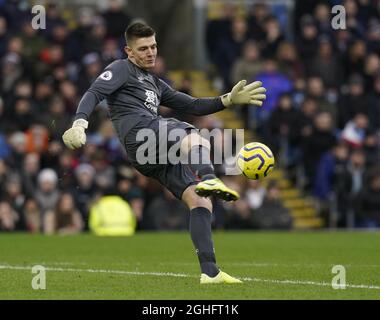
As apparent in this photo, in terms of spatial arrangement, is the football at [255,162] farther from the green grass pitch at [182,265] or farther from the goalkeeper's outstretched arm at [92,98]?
the goalkeeper's outstretched arm at [92,98]

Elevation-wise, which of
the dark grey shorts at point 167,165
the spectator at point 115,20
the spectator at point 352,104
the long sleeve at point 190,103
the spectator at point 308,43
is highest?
the spectator at point 115,20

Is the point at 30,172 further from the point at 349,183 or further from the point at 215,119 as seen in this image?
the point at 349,183

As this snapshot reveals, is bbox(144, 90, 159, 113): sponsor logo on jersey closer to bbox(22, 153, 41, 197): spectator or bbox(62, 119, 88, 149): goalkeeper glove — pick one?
bbox(62, 119, 88, 149): goalkeeper glove

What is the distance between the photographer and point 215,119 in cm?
2467

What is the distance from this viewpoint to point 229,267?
12.9m

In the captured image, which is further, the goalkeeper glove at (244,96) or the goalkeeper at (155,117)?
the goalkeeper glove at (244,96)

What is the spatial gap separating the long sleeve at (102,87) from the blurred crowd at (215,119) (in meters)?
9.64

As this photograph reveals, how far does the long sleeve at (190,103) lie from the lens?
11.4 metres

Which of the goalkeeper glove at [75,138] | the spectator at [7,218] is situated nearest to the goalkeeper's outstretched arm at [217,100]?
the goalkeeper glove at [75,138]

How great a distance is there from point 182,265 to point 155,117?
2.86 meters

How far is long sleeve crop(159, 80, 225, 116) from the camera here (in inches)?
448

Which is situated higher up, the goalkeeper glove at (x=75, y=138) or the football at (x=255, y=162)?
the goalkeeper glove at (x=75, y=138)
